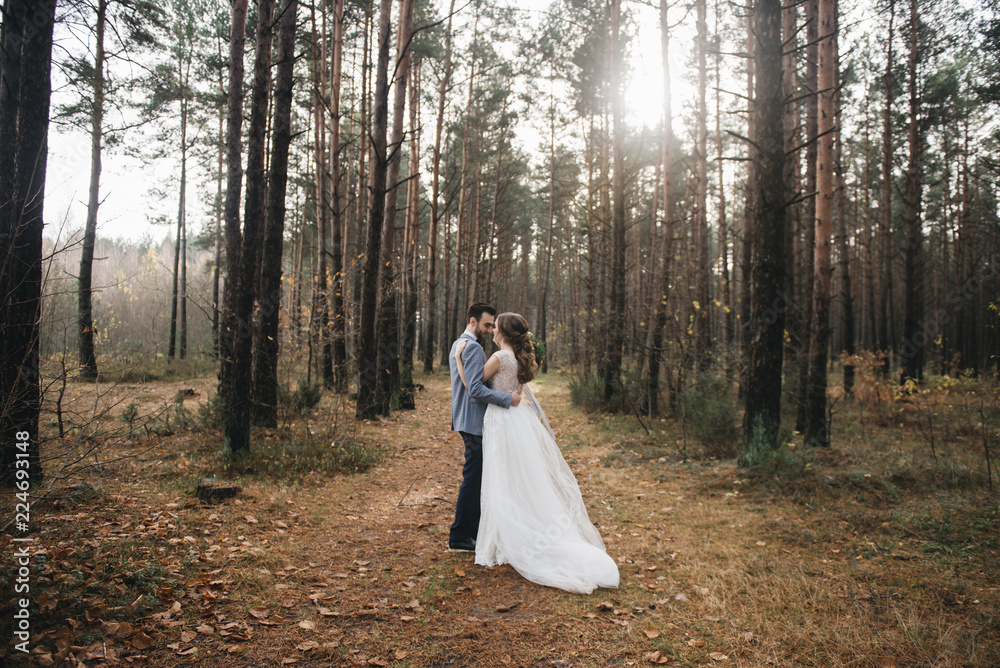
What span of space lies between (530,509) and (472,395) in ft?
3.63

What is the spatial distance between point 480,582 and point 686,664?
5.33ft

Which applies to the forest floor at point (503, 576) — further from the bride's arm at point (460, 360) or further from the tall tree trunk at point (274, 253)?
the tall tree trunk at point (274, 253)

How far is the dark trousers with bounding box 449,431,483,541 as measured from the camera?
446cm

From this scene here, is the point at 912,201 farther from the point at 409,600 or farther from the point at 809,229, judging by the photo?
the point at 409,600

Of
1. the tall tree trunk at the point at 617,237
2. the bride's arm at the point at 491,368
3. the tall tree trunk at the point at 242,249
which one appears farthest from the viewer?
the tall tree trunk at the point at 617,237

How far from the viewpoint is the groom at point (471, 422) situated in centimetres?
439

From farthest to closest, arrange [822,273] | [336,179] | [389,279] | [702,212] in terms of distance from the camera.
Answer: [702,212] < [336,179] < [389,279] < [822,273]

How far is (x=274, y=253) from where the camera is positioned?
848 centimetres

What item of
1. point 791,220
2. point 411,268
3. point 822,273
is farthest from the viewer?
point 411,268

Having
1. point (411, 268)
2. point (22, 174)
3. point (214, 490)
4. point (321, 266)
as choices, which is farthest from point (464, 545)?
point (411, 268)

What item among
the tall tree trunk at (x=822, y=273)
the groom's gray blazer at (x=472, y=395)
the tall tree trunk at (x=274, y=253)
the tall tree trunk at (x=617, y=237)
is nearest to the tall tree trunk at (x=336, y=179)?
the tall tree trunk at (x=274, y=253)

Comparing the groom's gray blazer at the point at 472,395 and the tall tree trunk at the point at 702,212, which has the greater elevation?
the tall tree trunk at the point at 702,212

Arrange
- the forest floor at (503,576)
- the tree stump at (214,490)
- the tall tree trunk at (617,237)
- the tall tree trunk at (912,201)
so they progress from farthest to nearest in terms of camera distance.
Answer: the tall tree trunk at (912,201) < the tall tree trunk at (617,237) < the tree stump at (214,490) < the forest floor at (503,576)

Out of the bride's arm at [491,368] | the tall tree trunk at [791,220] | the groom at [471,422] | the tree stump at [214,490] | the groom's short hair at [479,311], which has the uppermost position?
the tall tree trunk at [791,220]
